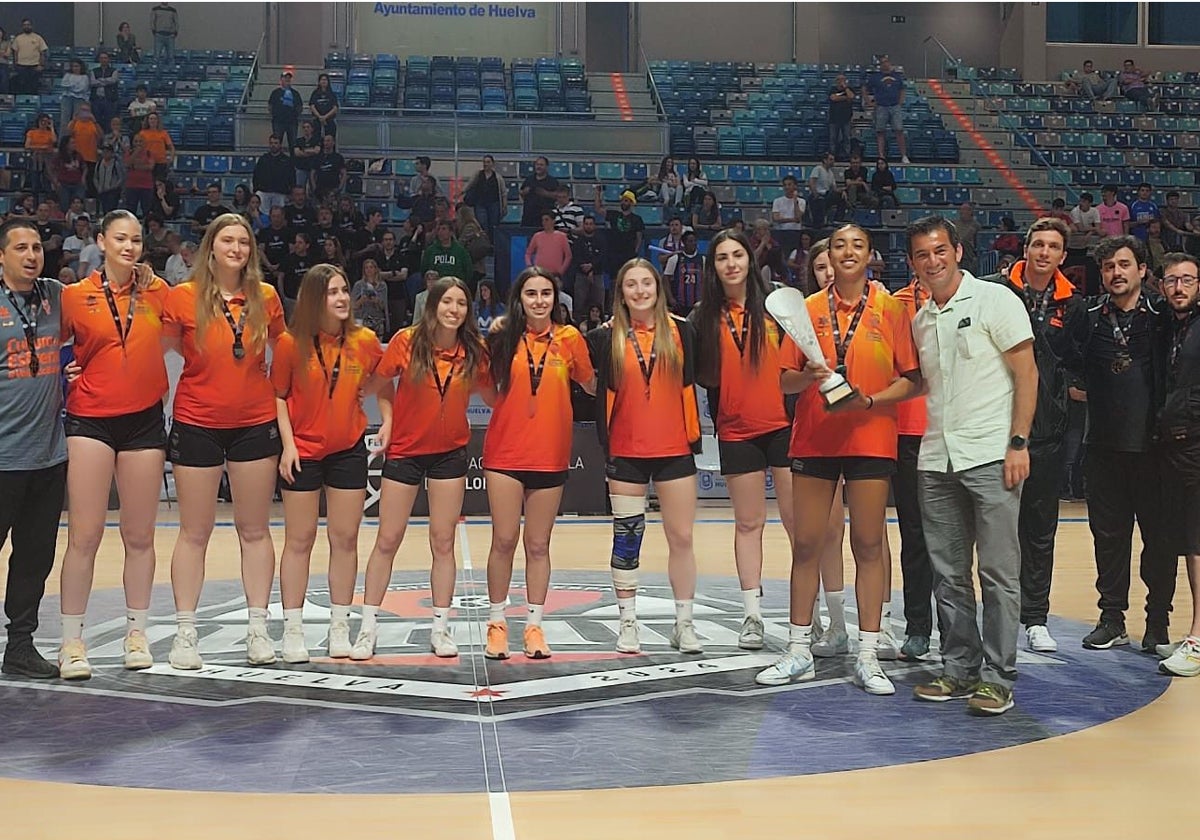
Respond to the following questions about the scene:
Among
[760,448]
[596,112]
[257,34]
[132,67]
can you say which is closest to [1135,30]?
[596,112]

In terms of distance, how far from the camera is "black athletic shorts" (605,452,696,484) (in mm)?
5602

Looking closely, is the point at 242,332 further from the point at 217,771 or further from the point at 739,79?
the point at 739,79

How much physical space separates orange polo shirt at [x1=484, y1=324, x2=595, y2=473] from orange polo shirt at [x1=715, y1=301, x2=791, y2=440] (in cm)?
68

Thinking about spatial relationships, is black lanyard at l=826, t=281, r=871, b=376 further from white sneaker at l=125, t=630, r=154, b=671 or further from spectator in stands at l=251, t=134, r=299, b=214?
spectator in stands at l=251, t=134, r=299, b=214

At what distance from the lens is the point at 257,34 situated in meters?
23.0

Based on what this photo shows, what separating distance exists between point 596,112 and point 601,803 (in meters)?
15.4

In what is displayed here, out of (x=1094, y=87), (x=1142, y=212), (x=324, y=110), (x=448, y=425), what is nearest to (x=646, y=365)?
(x=448, y=425)

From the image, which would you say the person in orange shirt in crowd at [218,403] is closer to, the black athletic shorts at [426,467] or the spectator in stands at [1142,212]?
the black athletic shorts at [426,467]

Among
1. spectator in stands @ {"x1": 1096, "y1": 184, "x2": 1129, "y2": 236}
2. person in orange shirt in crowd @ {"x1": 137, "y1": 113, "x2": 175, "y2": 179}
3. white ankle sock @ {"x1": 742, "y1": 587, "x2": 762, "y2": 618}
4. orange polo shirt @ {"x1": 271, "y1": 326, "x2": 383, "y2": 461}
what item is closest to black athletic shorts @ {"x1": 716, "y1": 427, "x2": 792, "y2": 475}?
white ankle sock @ {"x1": 742, "y1": 587, "x2": 762, "y2": 618}

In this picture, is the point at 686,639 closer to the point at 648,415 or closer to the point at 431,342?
the point at 648,415

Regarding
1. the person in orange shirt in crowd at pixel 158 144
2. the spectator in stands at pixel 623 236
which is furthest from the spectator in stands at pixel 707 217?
the person in orange shirt in crowd at pixel 158 144

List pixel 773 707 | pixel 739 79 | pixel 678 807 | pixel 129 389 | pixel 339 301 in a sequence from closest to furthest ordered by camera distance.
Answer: pixel 678 807 < pixel 773 707 < pixel 129 389 < pixel 339 301 < pixel 739 79

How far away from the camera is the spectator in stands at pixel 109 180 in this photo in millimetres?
15125

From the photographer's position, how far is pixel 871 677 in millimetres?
4992
